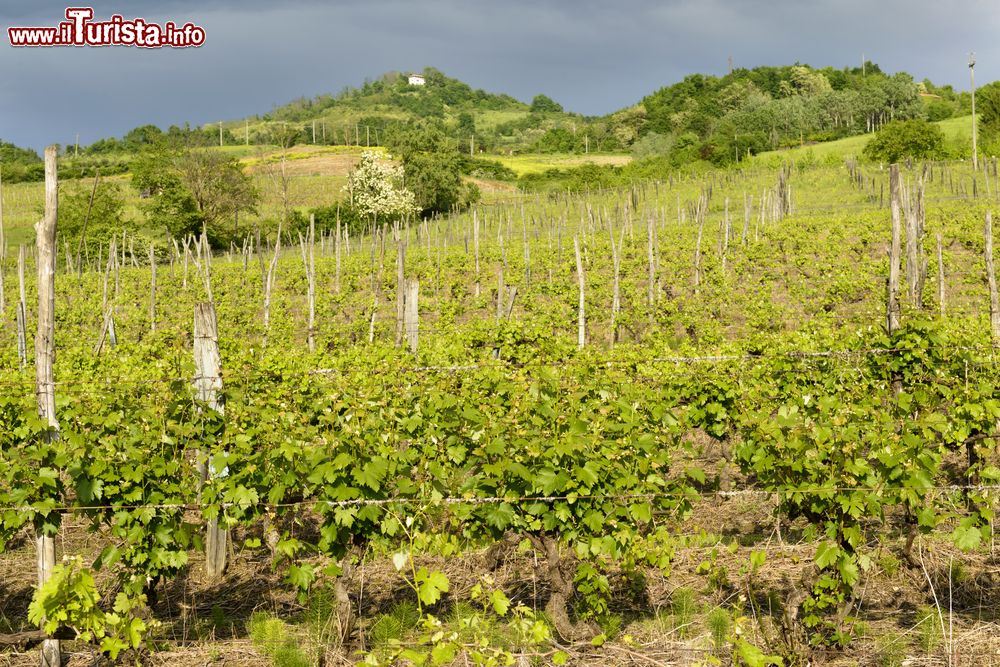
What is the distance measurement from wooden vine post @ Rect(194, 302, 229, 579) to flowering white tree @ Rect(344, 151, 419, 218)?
37.0 m

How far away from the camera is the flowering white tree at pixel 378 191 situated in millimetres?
44000

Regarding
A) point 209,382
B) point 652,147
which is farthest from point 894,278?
point 652,147

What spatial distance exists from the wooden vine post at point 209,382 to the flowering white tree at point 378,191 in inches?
1457

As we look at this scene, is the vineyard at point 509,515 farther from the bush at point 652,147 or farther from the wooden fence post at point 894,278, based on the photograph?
the bush at point 652,147

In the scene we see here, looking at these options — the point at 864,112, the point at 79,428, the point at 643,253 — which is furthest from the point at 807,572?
the point at 864,112

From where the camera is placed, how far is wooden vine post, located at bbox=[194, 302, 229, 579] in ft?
18.3

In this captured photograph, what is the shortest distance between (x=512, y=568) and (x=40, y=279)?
3.49 metres

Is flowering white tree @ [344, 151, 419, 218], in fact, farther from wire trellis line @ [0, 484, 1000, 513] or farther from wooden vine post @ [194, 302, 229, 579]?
wire trellis line @ [0, 484, 1000, 513]

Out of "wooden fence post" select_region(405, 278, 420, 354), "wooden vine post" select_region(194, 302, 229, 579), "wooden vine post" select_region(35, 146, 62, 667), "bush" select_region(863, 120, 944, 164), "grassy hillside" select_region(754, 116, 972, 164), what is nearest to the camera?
"wooden vine post" select_region(35, 146, 62, 667)

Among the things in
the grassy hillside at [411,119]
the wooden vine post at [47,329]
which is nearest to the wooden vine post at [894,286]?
the wooden vine post at [47,329]

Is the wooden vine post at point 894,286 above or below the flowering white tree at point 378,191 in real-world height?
below

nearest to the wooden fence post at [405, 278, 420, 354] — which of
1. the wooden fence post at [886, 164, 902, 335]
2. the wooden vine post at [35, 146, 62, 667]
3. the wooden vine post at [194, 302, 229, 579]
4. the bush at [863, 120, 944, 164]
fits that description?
the wooden vine post at [194, 302, 229, 579]

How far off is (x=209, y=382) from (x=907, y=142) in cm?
4667

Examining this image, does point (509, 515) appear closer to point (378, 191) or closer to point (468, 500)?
point (468, 500)
